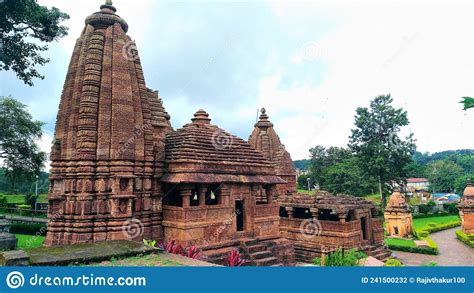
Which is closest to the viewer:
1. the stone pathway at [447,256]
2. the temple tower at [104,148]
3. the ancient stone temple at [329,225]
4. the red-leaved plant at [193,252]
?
the red-leaved plant at [193,252]

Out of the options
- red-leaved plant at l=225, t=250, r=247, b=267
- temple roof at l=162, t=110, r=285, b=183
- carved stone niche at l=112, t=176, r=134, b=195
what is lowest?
red-leaved plant at l=225, t=250, r=247, b=267

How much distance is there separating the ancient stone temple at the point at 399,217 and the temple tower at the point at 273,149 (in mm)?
9823

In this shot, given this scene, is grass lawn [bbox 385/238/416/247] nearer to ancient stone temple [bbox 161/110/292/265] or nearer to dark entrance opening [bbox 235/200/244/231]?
dark entrance opening [bbox 235/200/244/231]

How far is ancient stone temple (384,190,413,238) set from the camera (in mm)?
27938

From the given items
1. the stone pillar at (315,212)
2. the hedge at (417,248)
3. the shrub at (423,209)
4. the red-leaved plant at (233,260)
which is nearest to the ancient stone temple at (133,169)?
the red-leaved plant at (233,260)

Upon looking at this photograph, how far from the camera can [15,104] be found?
26359 millimetres

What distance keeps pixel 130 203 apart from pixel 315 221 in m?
10.2

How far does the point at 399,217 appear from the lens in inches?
1107

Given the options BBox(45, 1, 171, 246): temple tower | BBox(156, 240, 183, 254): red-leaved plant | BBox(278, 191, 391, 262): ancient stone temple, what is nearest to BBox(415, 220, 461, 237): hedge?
BBox(278, 191, 391, 262): ancient stone temple

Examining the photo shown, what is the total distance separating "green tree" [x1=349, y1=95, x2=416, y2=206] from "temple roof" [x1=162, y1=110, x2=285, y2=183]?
2759 centimetres

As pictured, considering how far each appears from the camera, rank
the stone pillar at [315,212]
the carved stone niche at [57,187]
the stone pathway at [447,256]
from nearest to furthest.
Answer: the carved stone niche at [57,187] → the stone pillar at [315,212] → the stone pathway at [447,256]

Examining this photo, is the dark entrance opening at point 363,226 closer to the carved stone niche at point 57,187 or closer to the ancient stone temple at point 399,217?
the ancient stone temple at point 399,217

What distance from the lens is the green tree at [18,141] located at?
25578mm
